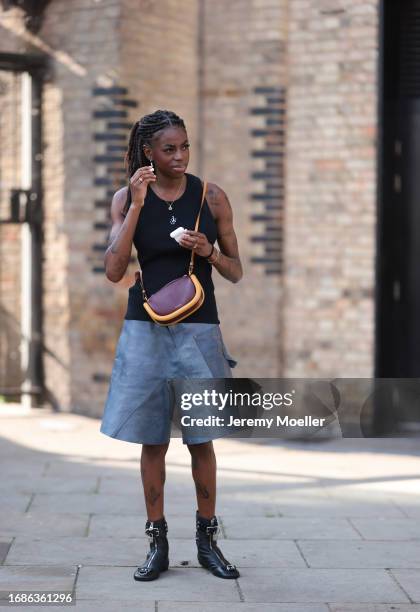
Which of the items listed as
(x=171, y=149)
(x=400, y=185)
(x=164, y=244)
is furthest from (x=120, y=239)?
(x=400, y=185)

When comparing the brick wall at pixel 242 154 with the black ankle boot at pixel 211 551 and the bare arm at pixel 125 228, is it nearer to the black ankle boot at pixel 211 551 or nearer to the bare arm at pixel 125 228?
the black ankle boot at pixel 211 551

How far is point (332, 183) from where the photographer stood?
833 cm

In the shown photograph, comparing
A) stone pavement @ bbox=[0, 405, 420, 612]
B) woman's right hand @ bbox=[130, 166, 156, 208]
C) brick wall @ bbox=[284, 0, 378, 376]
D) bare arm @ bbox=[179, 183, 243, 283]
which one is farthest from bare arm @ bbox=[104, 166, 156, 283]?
brick wall @ bbox=[284, 0, 378, 376]

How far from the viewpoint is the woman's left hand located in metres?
4.12

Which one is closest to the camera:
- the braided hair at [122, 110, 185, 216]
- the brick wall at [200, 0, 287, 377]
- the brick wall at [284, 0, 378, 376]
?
the braided hair at [122, 110, 185, 216]

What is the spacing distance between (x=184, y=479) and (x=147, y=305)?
268cm

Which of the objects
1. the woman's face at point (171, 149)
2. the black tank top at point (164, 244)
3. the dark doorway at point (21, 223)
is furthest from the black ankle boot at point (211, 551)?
the dark doorway at point (21, 223)

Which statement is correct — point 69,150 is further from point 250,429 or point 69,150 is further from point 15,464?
point 250,429

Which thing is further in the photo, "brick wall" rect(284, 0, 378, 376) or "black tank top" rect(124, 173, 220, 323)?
"brick wall" rect(284, 0, 378, 376)

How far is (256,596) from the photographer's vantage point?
4.21 meters

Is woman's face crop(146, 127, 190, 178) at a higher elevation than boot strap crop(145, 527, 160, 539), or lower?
higher

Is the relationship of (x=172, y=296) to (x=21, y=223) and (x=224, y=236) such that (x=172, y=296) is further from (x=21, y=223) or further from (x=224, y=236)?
(x=21, y=223)

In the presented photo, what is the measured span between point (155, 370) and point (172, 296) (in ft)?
1.14

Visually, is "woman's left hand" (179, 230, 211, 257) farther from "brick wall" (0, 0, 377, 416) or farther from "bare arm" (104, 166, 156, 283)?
"brick wall" (0, 0, 377, 416)
